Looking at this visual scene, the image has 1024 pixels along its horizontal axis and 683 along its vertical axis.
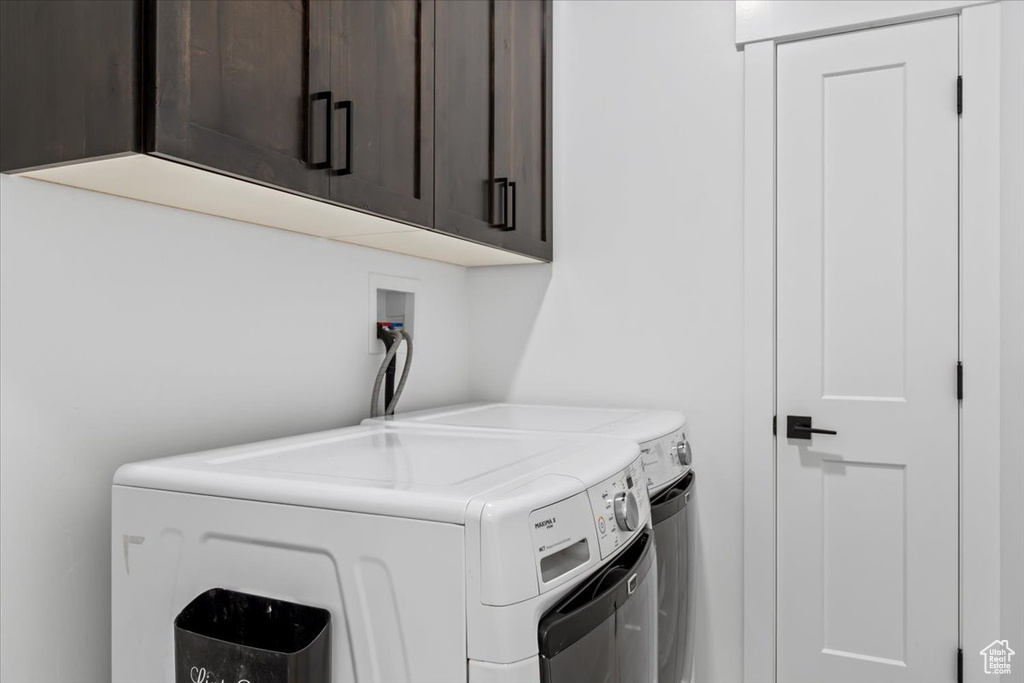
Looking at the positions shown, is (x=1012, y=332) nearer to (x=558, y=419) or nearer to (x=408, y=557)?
(x=558, y=419)

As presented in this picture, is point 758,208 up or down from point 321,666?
up

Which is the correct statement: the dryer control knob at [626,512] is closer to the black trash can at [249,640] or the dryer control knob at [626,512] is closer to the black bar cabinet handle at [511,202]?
the black trash can at [249,640]

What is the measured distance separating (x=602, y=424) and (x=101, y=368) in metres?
1.01

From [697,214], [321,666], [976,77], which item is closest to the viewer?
[321,666]

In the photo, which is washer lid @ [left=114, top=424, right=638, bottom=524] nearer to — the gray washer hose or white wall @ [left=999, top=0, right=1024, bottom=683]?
the gray washer hose

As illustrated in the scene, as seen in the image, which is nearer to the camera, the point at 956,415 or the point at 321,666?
the point at 321,666

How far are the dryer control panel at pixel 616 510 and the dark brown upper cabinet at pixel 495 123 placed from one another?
0.72 m

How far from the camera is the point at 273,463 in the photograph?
104 centimetres

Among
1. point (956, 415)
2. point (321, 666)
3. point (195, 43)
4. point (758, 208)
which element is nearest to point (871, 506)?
point (956, 415)

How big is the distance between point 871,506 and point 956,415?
31 cm

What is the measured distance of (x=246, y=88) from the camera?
3.23 ft

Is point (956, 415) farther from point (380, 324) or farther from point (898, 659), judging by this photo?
point (380, 324)

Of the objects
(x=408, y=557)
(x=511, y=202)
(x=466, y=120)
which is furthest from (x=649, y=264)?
(x=408, y=557)

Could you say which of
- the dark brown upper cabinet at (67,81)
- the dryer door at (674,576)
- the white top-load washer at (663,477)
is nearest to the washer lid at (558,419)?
the white top-load washer at (663,477)
